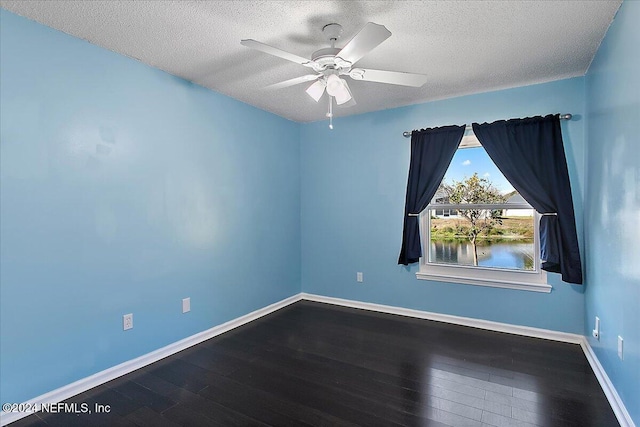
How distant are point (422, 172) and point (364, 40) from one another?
207 cm

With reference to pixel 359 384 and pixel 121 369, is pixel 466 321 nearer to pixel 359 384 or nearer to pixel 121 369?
pixel 359 384

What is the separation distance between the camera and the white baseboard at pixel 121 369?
1964 mm

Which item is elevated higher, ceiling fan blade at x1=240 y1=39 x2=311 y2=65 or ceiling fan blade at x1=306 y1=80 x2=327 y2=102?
ceiling fan blade at x1=240 y1=39 x2=311 y2=65

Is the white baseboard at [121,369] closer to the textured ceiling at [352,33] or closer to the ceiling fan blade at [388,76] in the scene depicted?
the textured ceiling at [352,33]

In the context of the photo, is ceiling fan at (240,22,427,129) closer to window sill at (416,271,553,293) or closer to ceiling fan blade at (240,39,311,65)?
ceiling fan blade at (240,39,311,65)

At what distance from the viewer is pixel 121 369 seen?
2.39m

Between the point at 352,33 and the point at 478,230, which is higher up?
the point at 352,33

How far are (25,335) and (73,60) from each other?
1.79 metres

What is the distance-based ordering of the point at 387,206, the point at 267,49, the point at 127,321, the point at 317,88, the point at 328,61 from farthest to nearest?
the point at 387,206
the point at 127,321
the point at 317,88
the point at 328,61
the point at 267,49

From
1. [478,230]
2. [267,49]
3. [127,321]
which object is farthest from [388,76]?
[127,321]

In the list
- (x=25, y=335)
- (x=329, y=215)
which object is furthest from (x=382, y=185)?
(x=25, y=335)

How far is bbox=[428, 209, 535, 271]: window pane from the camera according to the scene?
10.5ft

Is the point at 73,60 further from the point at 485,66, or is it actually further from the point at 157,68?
the point at 485,66

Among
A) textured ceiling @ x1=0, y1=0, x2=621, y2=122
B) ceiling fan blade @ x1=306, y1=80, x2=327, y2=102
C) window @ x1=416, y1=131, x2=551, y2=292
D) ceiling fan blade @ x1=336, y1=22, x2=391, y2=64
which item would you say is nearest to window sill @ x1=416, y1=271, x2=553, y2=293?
window @ x1=416, y1=131, x2=551, y2=292
